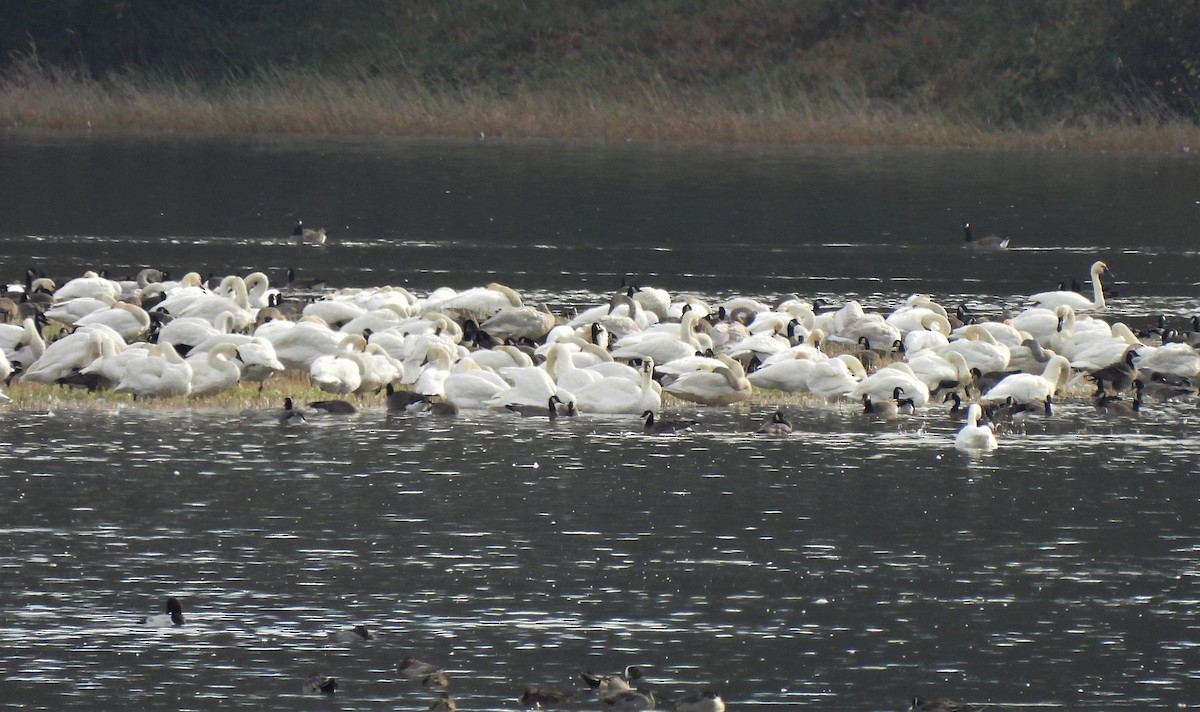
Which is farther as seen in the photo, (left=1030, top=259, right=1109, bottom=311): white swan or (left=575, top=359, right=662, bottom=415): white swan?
(left=1030, top=259, right=1109, bottom=311): white swan

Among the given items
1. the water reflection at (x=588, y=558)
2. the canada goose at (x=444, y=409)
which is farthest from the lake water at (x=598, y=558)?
the canada goose at (x=444, y=409)

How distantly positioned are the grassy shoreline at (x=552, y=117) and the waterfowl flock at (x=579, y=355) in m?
32.6

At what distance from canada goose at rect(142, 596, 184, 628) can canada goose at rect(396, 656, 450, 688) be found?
1.36 meters

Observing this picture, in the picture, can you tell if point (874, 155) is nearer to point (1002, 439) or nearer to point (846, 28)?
point (846, 28)

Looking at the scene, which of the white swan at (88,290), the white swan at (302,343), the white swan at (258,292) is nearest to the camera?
the white swan at (302,343)

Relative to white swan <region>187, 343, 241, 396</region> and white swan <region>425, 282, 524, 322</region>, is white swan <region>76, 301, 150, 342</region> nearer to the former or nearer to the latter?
white swan <region>187, 343, 241, 396</region>

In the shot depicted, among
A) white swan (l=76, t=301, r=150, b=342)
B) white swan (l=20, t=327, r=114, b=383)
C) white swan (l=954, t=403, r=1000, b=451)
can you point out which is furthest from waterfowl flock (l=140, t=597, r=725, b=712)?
white swan (l=76, t=301, r=150, b=342)

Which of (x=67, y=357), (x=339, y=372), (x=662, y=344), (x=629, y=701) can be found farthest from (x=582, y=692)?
(x=662, y=344)

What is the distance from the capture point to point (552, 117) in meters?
59.5

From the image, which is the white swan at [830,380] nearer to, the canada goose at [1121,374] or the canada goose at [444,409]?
the canada goose at [1121,374]

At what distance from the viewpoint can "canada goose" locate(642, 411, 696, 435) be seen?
56.9 ft

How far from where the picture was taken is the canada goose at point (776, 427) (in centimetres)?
1739

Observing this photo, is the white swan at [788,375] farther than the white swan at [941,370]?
No

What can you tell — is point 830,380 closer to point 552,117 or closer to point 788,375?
point 788,375
